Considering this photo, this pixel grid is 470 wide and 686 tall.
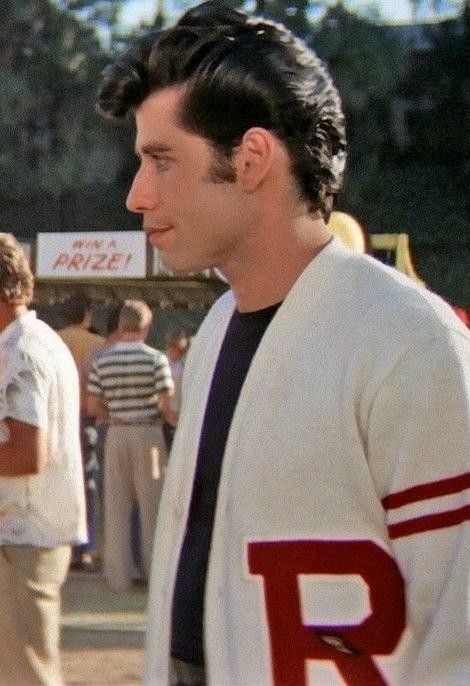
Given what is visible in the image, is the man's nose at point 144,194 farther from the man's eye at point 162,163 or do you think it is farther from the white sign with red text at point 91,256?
the white sign with red text at point 91,256

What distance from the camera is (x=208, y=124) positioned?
192 centimetres

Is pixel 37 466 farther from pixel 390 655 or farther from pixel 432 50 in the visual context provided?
pixel 432 50

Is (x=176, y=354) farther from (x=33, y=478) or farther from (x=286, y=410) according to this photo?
(x=286, y=410)

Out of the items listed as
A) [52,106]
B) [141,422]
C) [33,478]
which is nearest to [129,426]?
[141,422]

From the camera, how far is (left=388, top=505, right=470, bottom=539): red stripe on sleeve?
5.67 ft

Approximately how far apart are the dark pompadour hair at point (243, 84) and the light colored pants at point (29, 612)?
249 cm

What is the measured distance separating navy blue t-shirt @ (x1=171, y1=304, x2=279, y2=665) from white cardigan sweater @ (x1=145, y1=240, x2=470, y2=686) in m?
0.06

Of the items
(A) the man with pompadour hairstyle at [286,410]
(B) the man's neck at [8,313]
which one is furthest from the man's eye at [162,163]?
(B) the man's neck at [8,313]

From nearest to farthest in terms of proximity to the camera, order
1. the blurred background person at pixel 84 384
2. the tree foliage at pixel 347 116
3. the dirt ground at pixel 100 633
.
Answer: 1. the dirt ground at pixel 100 633
2. the blurred background person at pixel 84 384
3. the tree foliage at pixel 347 116

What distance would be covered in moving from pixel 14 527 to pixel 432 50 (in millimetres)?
22631

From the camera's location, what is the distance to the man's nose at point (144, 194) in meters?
1.95

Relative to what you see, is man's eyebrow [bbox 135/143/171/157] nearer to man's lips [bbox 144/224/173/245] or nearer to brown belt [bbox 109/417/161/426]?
man's lips [bbox 144/224/173/245]

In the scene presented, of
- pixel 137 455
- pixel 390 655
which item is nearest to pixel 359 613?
pixel 390 655

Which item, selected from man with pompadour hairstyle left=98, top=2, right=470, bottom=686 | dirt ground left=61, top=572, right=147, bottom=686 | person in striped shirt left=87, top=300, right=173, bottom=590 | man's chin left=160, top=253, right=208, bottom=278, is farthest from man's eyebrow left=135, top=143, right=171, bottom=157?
person in striped shirt left=87, top=300, right=173, bottom=590
